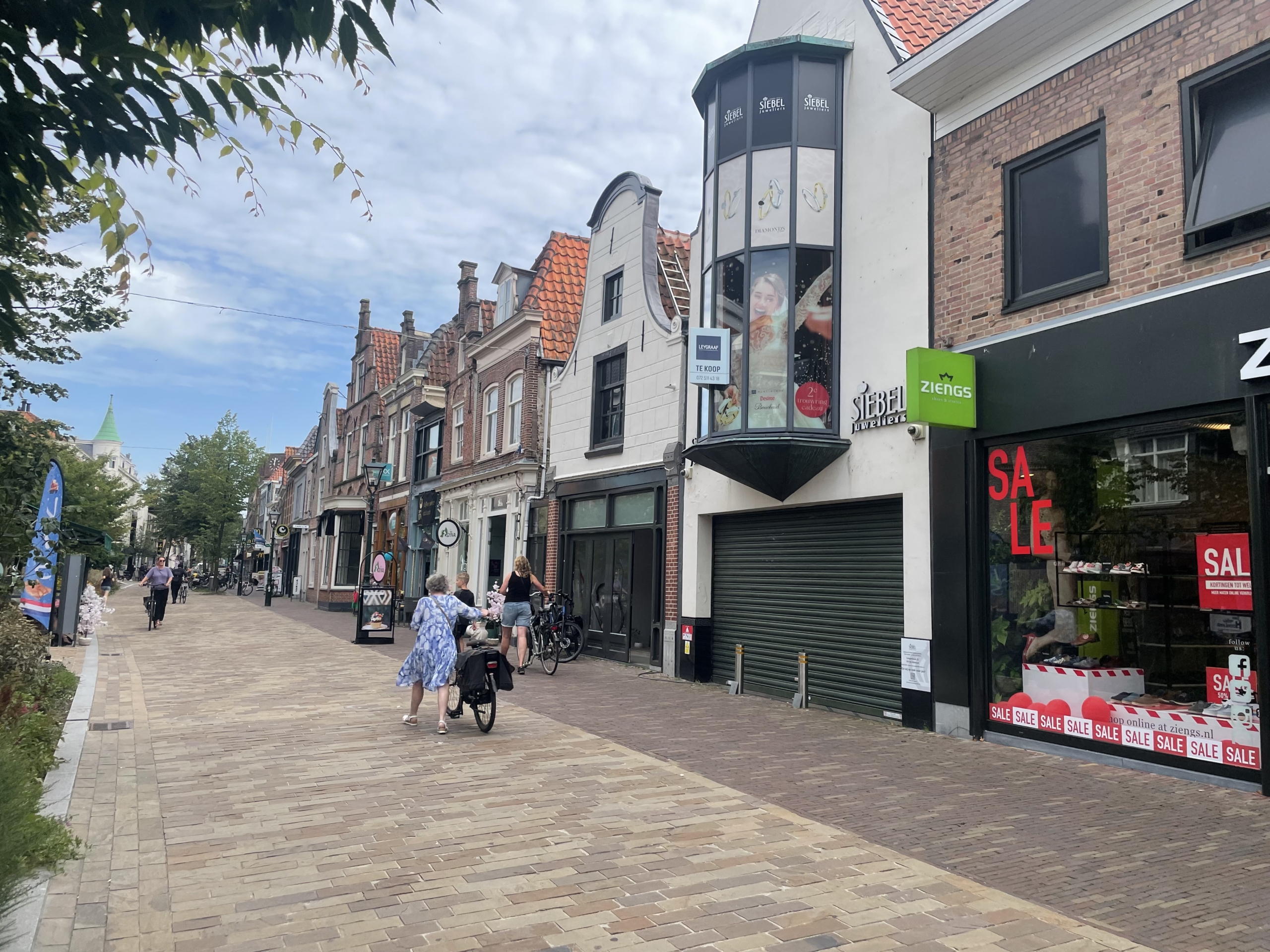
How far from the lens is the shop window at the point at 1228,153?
23.7 feet

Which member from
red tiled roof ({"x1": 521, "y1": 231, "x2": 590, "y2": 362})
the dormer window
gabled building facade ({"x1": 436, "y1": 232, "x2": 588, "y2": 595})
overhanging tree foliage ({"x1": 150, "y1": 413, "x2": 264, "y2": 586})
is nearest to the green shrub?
gabled building facade ({"x1": 436, "y1": 232, "x2": 588, "y2": 595})

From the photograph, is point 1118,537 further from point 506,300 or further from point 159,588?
point 159,588

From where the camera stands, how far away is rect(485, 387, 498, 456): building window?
2353cm

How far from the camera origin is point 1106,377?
8.17 meters

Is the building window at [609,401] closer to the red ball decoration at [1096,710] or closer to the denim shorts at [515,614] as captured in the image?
the denim shorts at [515,614]

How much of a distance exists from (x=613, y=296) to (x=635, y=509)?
181 inches

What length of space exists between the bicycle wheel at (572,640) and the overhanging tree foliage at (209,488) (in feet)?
146

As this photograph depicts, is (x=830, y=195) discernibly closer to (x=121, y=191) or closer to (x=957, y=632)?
(x=957, y=632)

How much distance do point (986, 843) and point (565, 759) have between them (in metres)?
3.59

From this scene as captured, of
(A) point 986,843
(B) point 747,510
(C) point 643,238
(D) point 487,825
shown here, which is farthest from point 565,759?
(C) point 643,238

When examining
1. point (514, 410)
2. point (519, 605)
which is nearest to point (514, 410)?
point (514, 410)

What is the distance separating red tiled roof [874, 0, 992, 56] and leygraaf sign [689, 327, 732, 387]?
4165 mm

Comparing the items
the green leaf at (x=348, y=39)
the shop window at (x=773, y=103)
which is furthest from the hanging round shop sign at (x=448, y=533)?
the green leaf at (x=348, y=39)

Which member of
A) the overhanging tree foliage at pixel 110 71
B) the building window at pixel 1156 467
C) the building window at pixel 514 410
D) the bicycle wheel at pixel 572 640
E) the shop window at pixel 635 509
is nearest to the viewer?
the overhanging tree foliage at pixel 110 71
